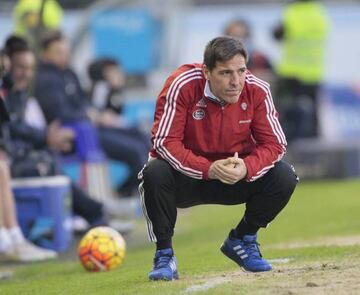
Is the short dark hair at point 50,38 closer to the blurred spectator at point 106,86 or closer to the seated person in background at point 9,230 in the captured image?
the blurred spectator at point 106,86

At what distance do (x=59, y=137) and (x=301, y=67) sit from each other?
721cm

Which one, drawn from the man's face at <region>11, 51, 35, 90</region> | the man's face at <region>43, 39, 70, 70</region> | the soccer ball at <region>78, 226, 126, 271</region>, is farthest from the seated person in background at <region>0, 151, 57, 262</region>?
the man's face at <region>43, 39, 70, 70</region>

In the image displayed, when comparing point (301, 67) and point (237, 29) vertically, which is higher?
point (237, 29)

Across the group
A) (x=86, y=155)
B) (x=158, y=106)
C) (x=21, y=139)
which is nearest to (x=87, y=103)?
(x=86, y=155)

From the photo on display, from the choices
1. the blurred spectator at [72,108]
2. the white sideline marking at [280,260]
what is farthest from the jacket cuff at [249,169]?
the blurred spectator at [72,108]

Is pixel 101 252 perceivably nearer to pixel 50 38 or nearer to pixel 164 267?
pixel 164 267

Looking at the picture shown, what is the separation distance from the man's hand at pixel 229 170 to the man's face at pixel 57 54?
5.90m

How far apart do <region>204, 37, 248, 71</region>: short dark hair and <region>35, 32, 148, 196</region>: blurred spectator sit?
5.54 meters

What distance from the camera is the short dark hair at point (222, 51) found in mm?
7168

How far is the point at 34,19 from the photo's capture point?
48.5 feet

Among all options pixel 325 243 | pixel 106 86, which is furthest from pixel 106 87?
pixel 325 243

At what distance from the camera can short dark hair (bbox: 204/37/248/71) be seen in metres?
7.17

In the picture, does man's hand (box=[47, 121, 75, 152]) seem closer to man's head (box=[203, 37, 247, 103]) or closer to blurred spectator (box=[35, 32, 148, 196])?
blurred spectator (box=[35, 32, 148, 196])

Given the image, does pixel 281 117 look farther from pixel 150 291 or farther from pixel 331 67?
pixel 150 291
